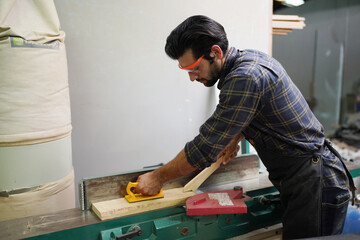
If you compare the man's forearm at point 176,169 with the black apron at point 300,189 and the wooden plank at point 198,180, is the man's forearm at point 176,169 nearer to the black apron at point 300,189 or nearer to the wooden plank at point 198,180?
the wooden plank at point 198,180

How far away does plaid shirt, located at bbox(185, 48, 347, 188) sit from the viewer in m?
1.17

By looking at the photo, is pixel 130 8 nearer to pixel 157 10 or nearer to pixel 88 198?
pixel 157 10

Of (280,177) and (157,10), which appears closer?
(280,177)

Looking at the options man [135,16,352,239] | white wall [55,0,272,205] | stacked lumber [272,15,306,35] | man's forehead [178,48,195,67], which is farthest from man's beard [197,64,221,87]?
stacked lumber [272,15,306,35]

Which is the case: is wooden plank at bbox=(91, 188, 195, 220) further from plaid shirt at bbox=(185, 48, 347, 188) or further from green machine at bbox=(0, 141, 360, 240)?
plaid shirt at bbox=(185, 48, 347, 188)

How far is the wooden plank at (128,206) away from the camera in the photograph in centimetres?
125

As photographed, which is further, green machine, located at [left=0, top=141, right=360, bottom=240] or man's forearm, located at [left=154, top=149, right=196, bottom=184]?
man's forearm, located at [left=154, top=149, right=196, bottom=184]

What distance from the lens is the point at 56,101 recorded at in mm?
1664

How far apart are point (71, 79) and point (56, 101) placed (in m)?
0.62

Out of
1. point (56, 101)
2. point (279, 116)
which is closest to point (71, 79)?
point (56, 101)

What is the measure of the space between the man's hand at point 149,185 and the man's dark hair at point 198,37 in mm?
589

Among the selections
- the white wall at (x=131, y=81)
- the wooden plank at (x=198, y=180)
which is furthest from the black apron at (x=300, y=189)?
the white wall at (x=131, y=81)

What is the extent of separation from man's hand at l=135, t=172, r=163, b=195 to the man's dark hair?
59cm

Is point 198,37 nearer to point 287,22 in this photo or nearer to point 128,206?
point 128,206
